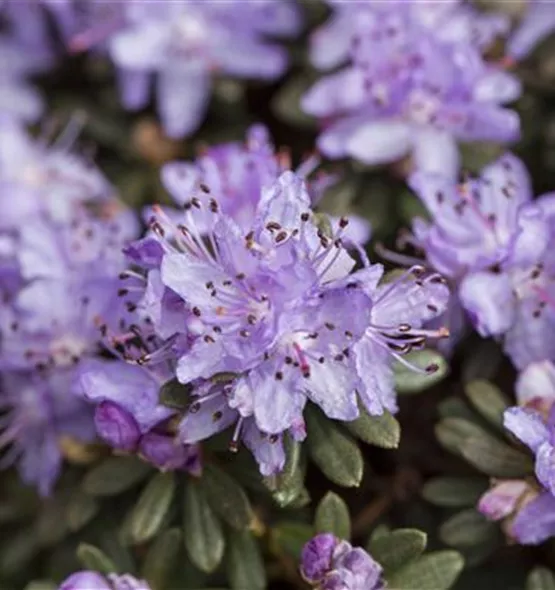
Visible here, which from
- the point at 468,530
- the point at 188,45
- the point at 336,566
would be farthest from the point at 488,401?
the point at 188,45

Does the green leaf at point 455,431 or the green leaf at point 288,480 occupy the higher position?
the green leaf at point 288,480

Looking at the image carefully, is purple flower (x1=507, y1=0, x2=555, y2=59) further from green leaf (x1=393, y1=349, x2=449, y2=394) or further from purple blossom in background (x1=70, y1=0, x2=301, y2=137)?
green leaf (x1=393, y1=349, x2=449, y2=394)

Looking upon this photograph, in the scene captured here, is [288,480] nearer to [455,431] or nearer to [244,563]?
[244,563]

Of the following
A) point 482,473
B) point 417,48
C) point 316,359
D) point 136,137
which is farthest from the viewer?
point 136,137

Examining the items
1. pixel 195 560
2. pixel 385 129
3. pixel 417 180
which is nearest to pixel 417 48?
pixel 385 129

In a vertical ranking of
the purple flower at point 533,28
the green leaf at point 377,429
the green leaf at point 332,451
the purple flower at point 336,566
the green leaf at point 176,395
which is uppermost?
the purple flower at point 533,28

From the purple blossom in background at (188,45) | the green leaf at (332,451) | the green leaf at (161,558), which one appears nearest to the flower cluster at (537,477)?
the green leaf at (332,451)

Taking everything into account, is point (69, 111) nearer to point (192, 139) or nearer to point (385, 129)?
point (192, 139)

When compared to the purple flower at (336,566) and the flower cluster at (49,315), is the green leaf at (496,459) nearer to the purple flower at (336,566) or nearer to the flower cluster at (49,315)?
the purple flower at (336,566)
